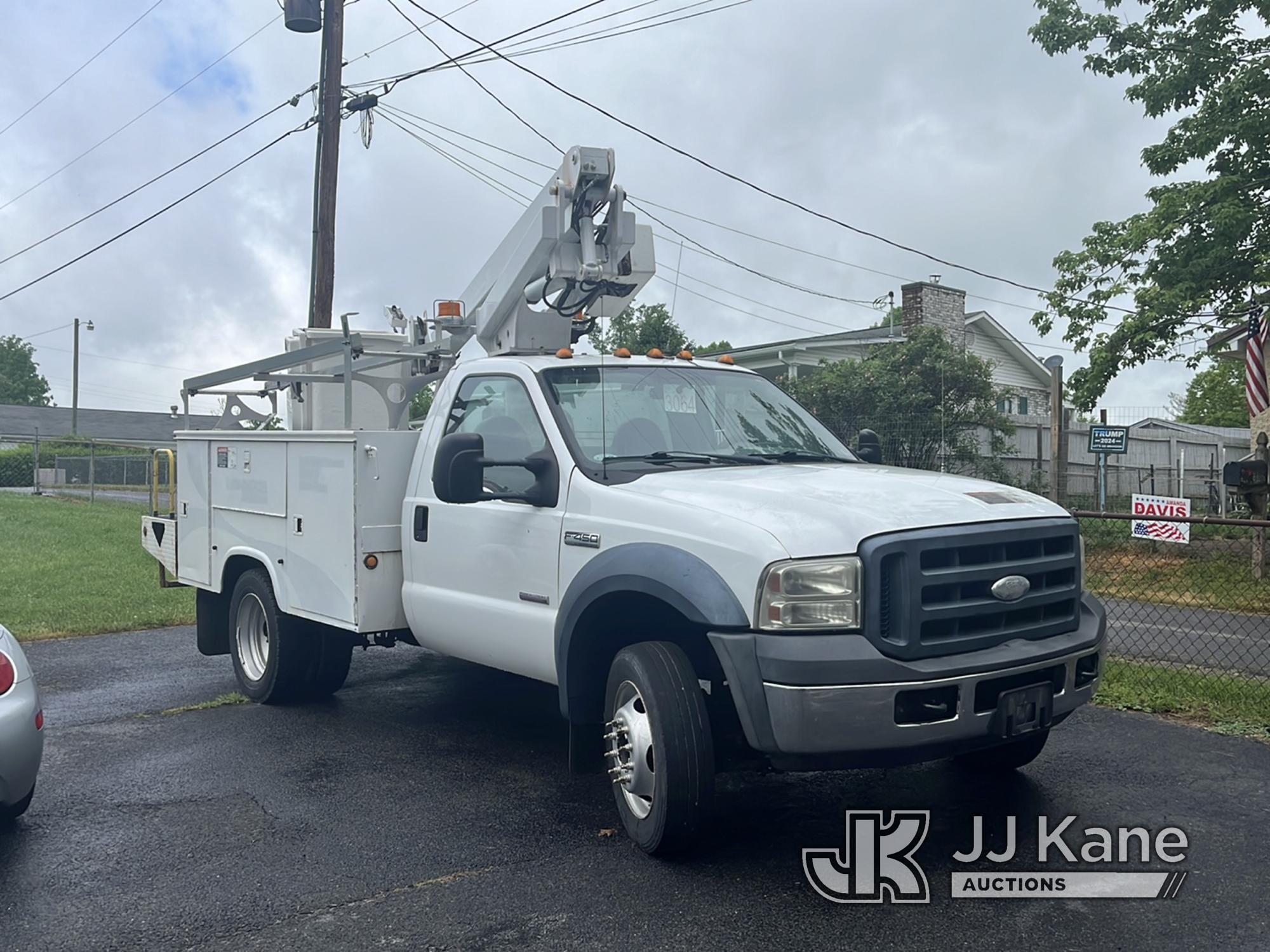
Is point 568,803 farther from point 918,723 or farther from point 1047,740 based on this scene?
point 1047,740

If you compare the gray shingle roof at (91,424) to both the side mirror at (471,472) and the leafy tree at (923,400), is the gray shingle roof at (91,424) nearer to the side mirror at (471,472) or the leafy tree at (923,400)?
the leafy tree at (923,400)

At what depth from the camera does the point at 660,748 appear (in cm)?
441

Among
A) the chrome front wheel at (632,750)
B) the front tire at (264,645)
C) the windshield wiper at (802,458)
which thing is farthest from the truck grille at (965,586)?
the front tire at (264,645)

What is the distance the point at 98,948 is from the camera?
12.7 feet

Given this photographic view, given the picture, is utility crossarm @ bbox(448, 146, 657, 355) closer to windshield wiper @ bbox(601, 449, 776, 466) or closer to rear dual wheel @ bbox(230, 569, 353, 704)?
windshield wiper @ bbox(601, 449, 776, 466)

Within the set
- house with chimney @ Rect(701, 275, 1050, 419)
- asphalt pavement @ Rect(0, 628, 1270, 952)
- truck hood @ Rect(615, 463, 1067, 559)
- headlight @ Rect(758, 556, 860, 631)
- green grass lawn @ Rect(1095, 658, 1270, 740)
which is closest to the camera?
asphalt pavement @ Rect(0, 628, 1270, 952)

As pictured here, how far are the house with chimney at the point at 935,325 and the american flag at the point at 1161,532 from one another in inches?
437

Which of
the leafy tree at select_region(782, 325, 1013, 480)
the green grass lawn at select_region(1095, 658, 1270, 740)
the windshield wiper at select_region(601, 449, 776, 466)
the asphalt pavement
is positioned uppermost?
the leafy tree at select_region(782, 325, 1013, 480)

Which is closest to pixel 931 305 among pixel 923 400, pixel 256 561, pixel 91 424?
pixel 923 400

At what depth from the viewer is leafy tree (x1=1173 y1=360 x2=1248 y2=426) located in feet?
157

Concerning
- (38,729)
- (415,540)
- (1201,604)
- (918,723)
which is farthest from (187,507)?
(1201,604)

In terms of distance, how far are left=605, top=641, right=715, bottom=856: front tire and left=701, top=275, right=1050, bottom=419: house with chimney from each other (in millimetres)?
15599

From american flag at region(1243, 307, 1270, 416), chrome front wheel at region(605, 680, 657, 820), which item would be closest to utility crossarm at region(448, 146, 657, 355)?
chrome front wheel at region(605, 680, 657, 820)

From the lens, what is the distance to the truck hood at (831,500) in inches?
167
